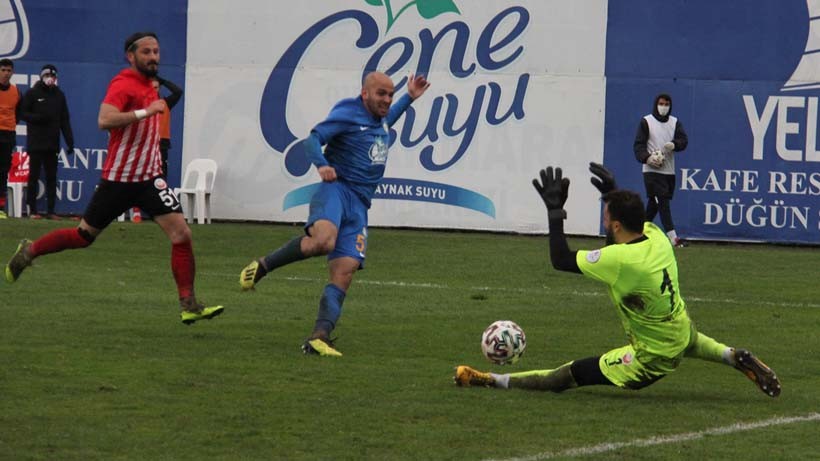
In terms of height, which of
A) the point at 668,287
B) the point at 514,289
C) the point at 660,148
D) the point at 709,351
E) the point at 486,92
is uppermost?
the point at 486,92

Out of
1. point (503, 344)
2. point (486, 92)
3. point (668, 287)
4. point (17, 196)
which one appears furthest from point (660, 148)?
point (668, 287)

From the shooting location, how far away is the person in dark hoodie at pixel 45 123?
22.4 m

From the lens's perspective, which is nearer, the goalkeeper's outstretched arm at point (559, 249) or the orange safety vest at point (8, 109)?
the goalkeeper's outstretched arm at point (559, 249)

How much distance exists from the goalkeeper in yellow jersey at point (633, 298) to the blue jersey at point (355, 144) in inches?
89.7

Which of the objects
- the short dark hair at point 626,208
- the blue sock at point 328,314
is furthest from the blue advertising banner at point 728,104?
the short dark hair at point 626,208

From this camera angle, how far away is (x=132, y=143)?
1114 cm

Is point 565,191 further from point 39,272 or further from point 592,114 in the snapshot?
point 592,114

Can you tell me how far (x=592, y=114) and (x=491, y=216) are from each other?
2051mm

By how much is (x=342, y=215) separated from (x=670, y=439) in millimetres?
3615

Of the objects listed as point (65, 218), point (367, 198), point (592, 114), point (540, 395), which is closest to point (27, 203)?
point (65, 218)

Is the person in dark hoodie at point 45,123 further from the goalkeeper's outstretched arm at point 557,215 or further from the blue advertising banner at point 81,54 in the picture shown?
the goalkeeper's outstretched arm at point 557,215

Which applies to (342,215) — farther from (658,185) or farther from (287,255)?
(658,185)

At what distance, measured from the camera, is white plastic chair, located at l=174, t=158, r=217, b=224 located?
23.2 meters

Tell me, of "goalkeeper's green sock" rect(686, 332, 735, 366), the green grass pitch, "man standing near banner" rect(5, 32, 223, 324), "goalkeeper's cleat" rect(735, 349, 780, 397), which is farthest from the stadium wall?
"goalkeeper's cleat" rect(735, 349, 780, 397)
